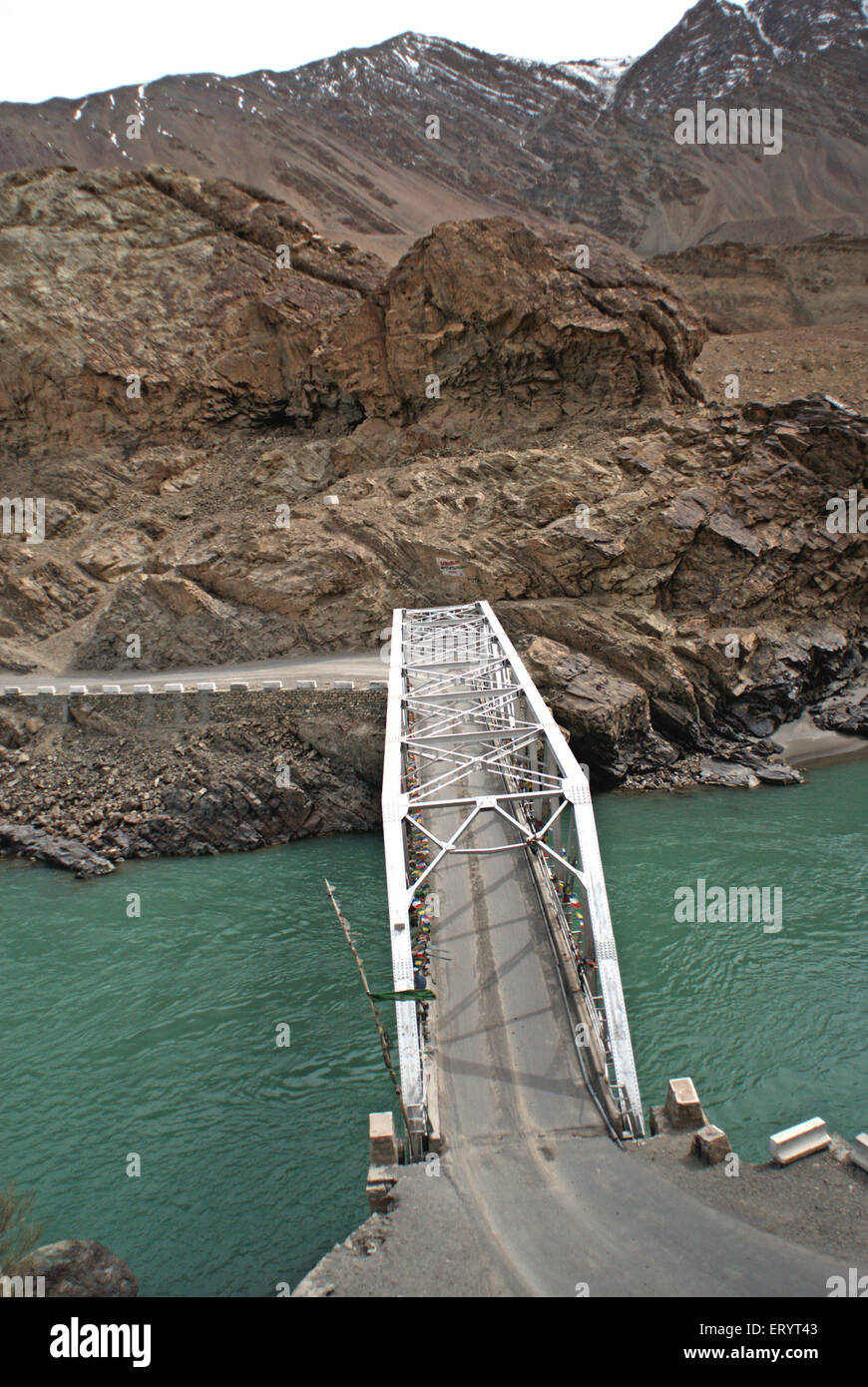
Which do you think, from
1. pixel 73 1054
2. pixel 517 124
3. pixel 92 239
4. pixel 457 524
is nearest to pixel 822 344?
pixel 457 524

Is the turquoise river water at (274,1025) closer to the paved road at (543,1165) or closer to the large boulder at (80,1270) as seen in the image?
the large boulder at (80,1270)

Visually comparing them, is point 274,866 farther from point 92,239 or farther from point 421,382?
point 92,239

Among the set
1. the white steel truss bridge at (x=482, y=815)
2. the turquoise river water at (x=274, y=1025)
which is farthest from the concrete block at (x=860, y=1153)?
the turquoise river water at (x=274, y=1025)

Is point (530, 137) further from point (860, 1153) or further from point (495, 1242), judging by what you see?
point (495, 1242)

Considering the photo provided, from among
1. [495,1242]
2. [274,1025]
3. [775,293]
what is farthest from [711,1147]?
[775,293]

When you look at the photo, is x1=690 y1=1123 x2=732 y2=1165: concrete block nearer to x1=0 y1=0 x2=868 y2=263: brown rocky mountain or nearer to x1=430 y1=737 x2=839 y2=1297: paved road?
x1=430 y1=737 x2=839 y2=1297: paved road

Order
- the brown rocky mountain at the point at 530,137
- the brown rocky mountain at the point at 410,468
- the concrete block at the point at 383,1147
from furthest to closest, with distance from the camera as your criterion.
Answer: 1. the brown rocky mountain at the point at 530,137
2. the brown rocky mountain at the point at 410,468
3. the concrete block at the point at 383,1147

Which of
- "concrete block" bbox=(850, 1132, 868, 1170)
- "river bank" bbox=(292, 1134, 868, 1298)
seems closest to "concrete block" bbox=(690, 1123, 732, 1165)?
"river bank" bbox=(292, 1134, 868, 1298)
